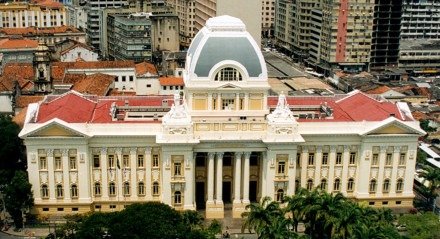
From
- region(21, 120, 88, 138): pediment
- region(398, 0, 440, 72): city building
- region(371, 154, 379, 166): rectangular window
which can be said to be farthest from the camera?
region(398, 0, 440, 72): city building

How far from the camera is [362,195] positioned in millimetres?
86188

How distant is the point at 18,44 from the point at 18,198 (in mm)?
91994

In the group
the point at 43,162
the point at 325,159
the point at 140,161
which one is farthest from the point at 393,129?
the point at 43,162

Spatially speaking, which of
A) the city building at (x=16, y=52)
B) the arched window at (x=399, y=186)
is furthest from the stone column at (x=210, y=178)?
the city building at (x=16, y=52)

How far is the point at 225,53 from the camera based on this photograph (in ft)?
270

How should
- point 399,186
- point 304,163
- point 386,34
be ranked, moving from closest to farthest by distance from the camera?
1. point 304,163
2. point 399,186
3. point 386,34

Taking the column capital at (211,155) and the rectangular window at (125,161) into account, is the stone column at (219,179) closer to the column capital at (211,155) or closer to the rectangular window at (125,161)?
the column capital at (211,155)

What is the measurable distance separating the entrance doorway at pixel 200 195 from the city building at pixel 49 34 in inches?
4266

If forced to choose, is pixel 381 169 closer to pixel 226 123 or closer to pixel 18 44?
pixel 226 123

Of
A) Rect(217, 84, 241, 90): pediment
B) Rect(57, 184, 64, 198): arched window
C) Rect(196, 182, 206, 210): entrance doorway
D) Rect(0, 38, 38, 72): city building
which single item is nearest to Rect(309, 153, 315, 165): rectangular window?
Rect(217, 84, 241, 90): pediment

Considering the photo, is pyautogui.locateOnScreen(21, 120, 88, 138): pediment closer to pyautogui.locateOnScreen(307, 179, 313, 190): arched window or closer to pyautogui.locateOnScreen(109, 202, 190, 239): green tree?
pyautogui.locateOnScreen(109, 202, 190, 239): green tree

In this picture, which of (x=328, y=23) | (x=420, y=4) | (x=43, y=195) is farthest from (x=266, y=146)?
(x=420, y=4)

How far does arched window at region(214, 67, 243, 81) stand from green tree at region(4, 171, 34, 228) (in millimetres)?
26596

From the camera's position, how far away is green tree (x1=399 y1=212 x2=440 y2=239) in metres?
68.8
